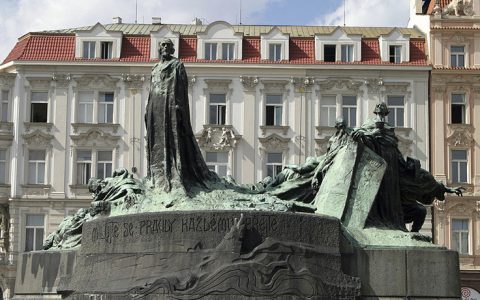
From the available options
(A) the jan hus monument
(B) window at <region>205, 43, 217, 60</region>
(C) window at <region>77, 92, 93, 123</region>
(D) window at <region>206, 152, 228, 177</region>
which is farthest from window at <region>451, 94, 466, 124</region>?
(A) the jan hus monument

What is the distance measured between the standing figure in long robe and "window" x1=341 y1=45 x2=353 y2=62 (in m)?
30.6

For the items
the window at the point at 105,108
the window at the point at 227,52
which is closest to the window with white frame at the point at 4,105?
the window at the point at 105,108

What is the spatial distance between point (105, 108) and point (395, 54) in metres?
13.1

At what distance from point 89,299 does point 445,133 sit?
32.6 meters

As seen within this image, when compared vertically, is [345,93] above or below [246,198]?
above

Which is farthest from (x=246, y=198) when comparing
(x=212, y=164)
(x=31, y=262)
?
(x=212, y=164)

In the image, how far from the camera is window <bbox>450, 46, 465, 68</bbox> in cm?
4594

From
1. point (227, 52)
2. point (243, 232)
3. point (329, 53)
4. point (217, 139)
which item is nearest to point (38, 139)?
point (217, 139)

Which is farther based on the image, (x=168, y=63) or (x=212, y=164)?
(x=212, y=164)

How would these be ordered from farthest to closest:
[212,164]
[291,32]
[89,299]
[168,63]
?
[291,32] < [212,164] < [168,63] < [89,299]

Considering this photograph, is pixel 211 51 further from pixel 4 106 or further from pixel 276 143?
pixel 4 106

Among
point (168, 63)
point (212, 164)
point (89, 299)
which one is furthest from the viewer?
point (212, 164)

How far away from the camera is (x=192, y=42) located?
4694 centimetres

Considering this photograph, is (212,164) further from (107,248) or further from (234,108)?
(107,248)
